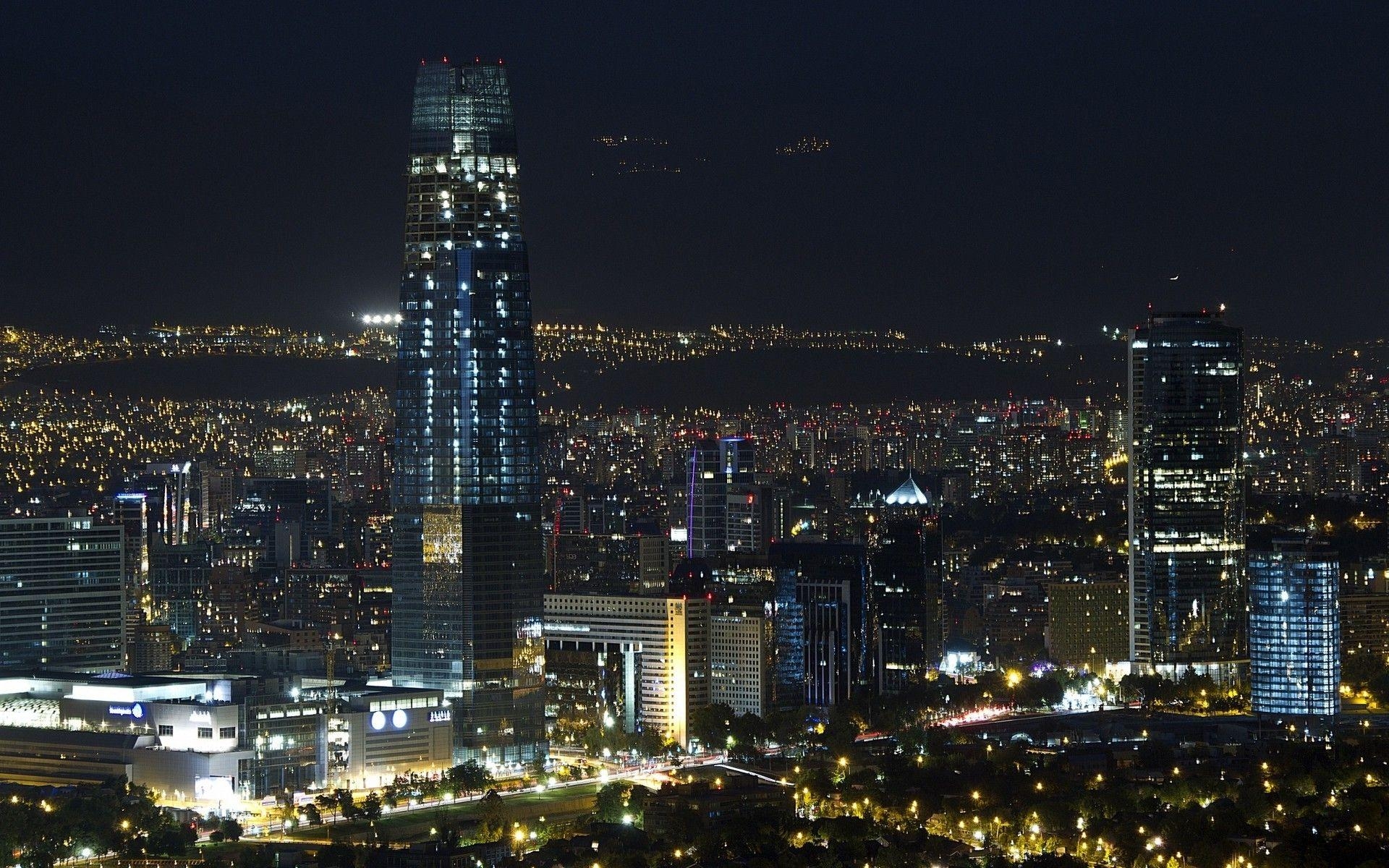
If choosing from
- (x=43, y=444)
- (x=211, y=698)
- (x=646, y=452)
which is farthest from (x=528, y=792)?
(x=646, y=452)

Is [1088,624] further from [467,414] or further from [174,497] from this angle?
[174,497]

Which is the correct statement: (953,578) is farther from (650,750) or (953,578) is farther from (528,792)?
(528,792)

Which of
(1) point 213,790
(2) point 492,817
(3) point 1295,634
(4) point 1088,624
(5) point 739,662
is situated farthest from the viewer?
(4) point 1088,624

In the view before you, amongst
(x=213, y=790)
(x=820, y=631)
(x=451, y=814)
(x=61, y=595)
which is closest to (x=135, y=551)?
(x=61, y=595)

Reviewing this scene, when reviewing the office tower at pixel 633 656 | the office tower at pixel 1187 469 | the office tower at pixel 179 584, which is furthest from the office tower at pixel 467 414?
the office tower at pixel 1187 469

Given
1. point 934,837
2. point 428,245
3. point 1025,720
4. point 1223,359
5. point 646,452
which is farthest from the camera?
point 646,452

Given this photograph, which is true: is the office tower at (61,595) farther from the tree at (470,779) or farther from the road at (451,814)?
the road at (451,814)

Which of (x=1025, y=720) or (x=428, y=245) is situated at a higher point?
(x=428, y=245)
